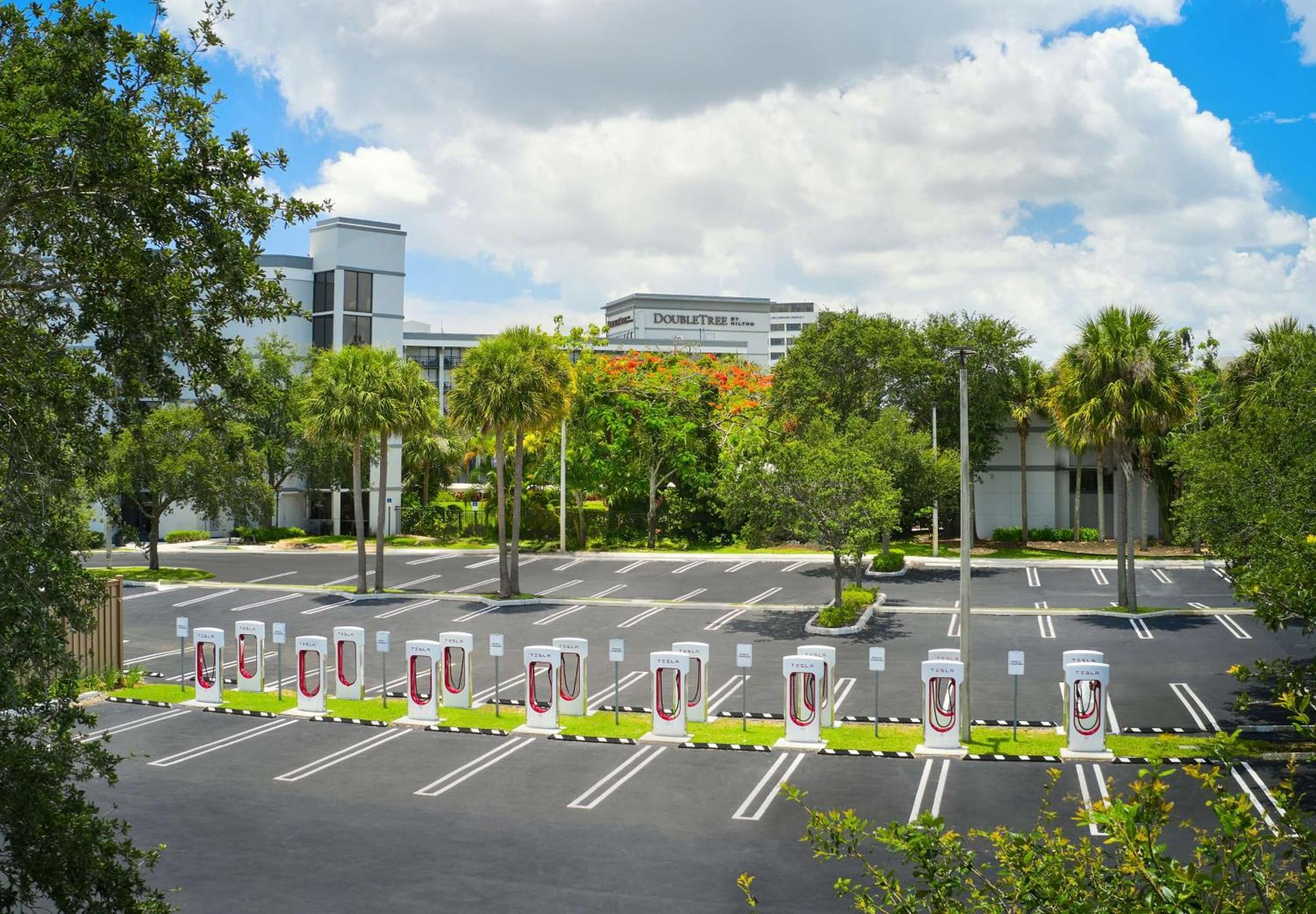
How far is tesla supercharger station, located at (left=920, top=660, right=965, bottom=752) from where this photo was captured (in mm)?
18812

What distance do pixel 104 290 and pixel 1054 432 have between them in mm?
46248

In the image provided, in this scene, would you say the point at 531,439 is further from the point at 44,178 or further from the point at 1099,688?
the point at 44,178

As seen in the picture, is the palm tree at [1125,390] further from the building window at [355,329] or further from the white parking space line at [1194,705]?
A: the building window at [355,329]

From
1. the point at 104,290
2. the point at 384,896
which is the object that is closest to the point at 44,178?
the point at 104,290

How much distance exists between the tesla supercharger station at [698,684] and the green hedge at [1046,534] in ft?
108

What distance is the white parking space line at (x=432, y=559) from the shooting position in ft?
156

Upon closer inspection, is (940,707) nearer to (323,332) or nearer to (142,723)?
(142,723)

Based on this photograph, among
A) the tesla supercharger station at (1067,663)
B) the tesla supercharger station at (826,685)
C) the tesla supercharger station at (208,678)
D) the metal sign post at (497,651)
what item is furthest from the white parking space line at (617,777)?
the tesla supercharger station at (208,678)

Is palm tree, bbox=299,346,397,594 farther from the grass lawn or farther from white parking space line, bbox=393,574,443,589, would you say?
the grass lawn

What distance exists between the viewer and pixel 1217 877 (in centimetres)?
482

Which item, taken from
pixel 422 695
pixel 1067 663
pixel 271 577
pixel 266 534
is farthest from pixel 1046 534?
pixel 266 534

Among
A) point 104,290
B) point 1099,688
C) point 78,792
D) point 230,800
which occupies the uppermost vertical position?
point 104,290

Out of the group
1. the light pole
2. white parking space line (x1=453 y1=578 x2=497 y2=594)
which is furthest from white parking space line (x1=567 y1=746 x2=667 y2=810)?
white parking space line (x1=453 y1=578 x2=497 y2=594)

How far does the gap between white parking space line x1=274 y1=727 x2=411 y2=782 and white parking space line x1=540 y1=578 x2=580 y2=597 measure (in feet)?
58.2
